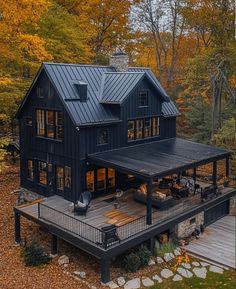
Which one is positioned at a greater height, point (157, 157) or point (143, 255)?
point (157, 157)

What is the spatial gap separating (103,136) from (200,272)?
8393mm

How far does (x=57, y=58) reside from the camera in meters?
27.4

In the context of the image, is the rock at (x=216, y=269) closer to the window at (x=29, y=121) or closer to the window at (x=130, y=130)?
the window at (x=130, y=130)

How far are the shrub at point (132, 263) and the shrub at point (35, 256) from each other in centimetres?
357

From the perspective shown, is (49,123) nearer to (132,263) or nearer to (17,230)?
(17,230)

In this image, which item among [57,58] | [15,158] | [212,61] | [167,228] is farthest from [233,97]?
[15,158]

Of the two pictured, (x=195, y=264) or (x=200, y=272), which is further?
(x=195, y=264)

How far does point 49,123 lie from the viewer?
774 inches

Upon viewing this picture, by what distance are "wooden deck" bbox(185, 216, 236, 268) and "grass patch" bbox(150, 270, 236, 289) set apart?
102 cm

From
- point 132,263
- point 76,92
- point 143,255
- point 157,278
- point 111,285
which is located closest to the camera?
point 111,285

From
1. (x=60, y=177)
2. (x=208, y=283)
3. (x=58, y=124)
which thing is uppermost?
(x=58, y=124)

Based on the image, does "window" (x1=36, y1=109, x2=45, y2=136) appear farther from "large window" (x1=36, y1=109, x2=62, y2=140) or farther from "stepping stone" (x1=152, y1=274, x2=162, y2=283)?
"stepping stone" (x1=152, y1=274, x2=162, y2=283)

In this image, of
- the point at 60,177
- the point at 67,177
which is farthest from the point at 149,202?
the point at 60,177

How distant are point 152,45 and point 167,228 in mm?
33680
